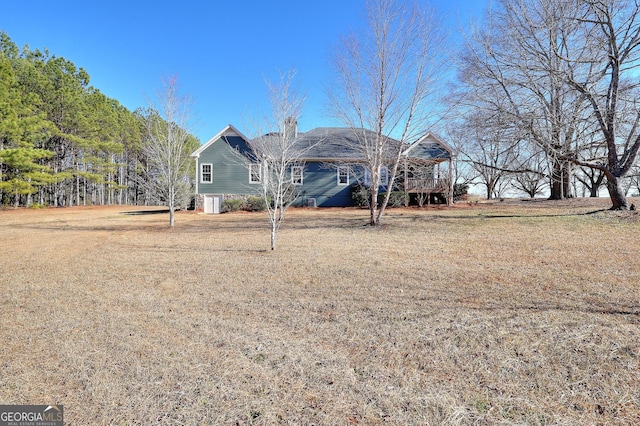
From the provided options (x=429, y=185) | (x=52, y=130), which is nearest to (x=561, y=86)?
(x=429, y=185)

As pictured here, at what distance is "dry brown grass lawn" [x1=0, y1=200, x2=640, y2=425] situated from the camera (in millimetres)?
2201

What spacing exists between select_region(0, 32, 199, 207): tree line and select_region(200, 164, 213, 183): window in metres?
3.11

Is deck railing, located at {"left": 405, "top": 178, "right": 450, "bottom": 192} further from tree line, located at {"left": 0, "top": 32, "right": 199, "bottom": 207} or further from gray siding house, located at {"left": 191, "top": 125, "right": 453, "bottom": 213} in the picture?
tree line, located at {"left": 0, "top": 32, "right": 199, "bottom": 207}

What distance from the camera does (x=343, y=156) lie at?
21109 mm

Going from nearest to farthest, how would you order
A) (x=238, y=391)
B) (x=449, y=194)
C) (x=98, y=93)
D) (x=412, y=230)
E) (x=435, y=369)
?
(x=238, y=391)
(x=435, y=369)
(x=412, y=230)
(x=449, y=194)
(x=98, y=93)

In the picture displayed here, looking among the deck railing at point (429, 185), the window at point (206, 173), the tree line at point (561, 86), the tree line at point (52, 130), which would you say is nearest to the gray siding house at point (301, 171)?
the window at point (206, 173)

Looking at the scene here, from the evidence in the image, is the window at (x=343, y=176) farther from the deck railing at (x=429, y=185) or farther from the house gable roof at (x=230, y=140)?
the house gable roof at (x=230, y=140)

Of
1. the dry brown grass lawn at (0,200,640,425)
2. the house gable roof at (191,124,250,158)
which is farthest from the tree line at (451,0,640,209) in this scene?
the house gable roof at (191,124,250,158)

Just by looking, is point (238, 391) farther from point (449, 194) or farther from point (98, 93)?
point (98, 93)

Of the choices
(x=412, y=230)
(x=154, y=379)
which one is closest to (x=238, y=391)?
(x=154, y=379)

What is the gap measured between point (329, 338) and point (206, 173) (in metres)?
20.3

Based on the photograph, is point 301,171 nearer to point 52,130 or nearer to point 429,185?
point 429,185

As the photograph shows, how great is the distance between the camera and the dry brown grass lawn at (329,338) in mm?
2201

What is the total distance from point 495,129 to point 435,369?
11268mm
